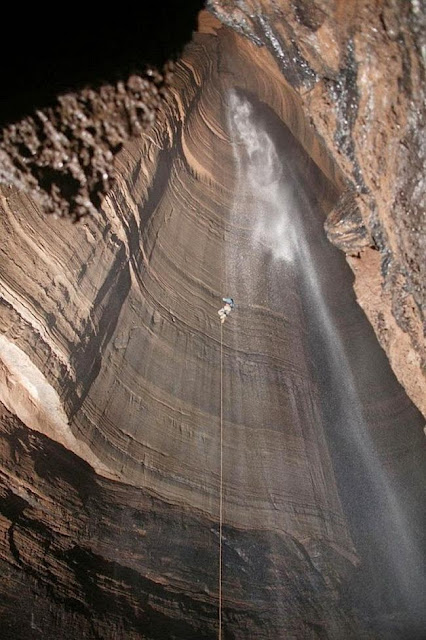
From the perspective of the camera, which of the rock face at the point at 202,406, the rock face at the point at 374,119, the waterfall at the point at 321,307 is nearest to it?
the rock face at the point at 374,119

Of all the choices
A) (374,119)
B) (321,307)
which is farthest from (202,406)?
(374,119)

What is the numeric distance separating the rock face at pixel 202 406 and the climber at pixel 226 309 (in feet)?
0.39

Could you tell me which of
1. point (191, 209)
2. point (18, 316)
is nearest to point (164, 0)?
point (191, 209)

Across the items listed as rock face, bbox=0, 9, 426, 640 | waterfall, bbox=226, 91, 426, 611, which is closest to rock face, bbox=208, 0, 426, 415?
rock face, bbox=0, 9, 426, 640

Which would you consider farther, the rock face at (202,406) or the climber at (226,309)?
the climber at (226,309)

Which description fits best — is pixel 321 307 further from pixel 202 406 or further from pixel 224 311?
pixel 202 406

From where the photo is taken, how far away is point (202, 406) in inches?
194

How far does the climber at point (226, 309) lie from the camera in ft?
17.9

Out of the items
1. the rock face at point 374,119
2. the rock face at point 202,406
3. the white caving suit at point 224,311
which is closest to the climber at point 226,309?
the white caving suit at point 224,311

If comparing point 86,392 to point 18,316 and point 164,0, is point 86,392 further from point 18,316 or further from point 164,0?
point 164,0

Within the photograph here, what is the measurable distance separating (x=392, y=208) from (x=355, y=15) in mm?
1307

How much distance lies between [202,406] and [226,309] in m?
1.05

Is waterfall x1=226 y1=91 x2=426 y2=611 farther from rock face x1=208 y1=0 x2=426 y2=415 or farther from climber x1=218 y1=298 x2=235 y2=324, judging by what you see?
rock face x1=208 y1=0 x2=426 y2=415

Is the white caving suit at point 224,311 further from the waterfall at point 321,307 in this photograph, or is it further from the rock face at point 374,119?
the rock face at point 374,119
